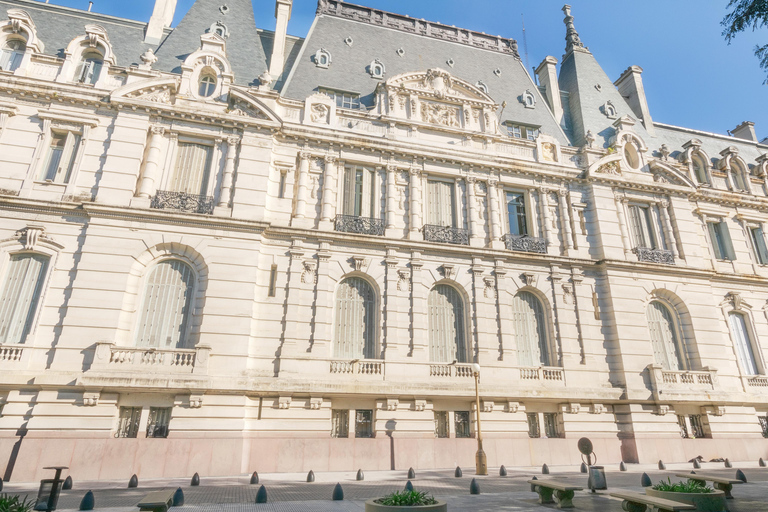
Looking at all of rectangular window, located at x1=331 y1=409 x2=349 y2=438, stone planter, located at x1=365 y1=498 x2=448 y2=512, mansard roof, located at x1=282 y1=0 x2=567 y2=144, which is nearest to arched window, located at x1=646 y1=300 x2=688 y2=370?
mansard roof, located at x1=282 y1=0 x2=567 y2=144

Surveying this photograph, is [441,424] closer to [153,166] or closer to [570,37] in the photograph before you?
[153,166]

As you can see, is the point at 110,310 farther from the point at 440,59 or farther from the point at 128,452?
the point at 440,59

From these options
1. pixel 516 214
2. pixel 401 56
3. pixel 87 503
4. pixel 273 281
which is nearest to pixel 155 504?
pixel 87 503

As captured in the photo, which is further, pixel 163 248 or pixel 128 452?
pixel 163 248

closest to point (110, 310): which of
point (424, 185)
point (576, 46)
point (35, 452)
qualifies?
point (35, 452)

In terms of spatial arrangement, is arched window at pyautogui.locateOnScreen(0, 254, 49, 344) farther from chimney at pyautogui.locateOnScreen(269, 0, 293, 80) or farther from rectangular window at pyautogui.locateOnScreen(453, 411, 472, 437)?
rectangular window at pyautogui.locateOnScreen(453, 411, 472, 437)

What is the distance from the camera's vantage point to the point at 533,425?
20125 mm

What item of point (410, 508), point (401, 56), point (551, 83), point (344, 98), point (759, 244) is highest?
point (551, 83)

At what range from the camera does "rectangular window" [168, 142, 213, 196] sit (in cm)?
1972

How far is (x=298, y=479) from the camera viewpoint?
1490cm

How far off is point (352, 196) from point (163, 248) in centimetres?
869

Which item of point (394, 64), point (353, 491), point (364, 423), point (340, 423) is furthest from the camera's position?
point (394, 64)

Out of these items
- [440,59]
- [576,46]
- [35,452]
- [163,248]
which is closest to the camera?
[35,452]

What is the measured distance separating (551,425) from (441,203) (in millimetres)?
11778
